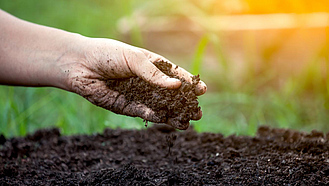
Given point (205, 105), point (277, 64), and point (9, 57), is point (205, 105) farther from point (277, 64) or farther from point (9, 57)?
point (9, 57)

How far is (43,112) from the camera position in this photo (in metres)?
3.29

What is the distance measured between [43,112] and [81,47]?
1961 millimetres

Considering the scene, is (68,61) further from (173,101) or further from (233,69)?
(233,69)

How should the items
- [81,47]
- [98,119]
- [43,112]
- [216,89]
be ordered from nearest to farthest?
[81,47], [98,119], [43,112], [216,89]

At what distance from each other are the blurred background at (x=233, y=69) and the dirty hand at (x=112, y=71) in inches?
32.5

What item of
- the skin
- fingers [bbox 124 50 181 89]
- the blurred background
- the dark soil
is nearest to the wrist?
the skin

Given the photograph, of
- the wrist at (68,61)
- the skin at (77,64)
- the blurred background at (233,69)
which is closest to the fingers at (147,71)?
the skin at (77,64)

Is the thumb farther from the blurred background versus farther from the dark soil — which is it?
the blurred background

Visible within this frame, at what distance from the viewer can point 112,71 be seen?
145 cm

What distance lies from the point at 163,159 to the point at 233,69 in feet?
6.71

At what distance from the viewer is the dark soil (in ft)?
4.44

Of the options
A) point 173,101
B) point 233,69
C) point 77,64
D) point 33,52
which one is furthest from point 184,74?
point 233,69

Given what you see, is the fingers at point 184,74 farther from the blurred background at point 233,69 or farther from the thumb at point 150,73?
the blurred background at point 233,69

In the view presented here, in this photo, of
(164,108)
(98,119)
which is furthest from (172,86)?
(98,119)
